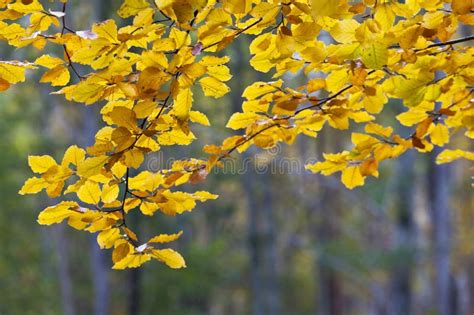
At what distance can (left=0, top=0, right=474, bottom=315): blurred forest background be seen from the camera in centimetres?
1157

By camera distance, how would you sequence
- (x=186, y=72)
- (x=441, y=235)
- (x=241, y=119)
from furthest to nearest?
(x=441, y=235) < (x=241, y=119) < (x=186, y=72)

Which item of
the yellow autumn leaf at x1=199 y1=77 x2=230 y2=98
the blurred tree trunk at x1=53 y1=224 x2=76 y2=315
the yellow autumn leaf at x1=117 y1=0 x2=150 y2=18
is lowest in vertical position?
the blurred tree trunk at x1=53 y1=224 x2=76 y2=315

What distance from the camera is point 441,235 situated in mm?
15508

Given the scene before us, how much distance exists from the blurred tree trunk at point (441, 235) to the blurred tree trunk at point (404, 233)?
9.90ft

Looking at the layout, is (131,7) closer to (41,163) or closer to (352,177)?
(41,163)

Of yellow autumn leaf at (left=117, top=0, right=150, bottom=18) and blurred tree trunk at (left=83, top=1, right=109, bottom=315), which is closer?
yellow autumn leaf at (left=117, top=0, right=150, bottom=18)

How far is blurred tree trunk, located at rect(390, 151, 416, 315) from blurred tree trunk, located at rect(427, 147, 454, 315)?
3018 mm

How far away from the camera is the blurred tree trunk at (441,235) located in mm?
14766

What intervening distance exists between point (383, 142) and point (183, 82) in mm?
765

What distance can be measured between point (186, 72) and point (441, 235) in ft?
49.5

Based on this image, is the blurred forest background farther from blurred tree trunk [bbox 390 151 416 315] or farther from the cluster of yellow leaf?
the cluster of yellow leaf

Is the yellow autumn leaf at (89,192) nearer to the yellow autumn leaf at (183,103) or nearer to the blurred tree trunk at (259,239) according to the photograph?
the yellow autumn leaf at (183,103)

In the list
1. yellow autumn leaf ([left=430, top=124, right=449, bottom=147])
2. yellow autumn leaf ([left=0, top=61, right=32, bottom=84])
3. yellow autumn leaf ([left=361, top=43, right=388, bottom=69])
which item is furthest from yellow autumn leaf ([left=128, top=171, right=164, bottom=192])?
yellow autumn leaf ([left=430, top=124, right=449, bottom=147])

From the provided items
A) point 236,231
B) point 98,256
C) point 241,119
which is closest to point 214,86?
point 241,119
